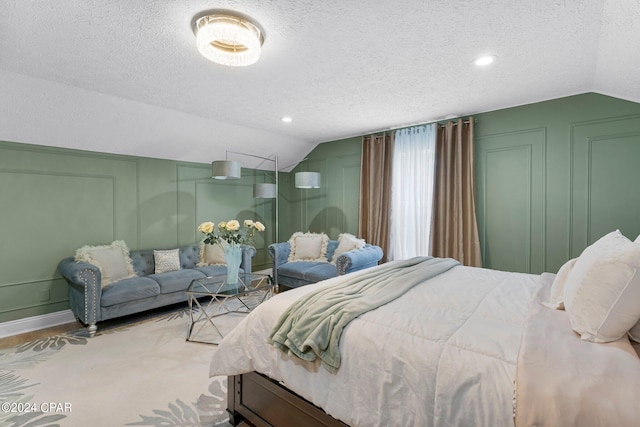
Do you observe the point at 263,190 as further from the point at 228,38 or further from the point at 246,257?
the point at 228,38

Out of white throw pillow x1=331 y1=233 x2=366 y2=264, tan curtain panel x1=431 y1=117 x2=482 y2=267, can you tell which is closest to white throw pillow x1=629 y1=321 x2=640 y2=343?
tan curtain panel x1=431 y1=117 x2=482 y2=267

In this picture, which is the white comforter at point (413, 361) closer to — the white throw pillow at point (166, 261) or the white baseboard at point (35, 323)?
the white throw pillow at point (166, 261)

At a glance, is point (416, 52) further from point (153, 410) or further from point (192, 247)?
point (192, 247)

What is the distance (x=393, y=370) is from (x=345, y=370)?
252mm

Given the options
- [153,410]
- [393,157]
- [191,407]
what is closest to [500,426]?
[191,407]

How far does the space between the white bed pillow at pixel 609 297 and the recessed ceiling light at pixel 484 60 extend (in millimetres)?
1866

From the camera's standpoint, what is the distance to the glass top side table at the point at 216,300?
3230 mm

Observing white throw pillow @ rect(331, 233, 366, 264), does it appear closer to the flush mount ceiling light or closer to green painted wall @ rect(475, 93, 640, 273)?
green painted wall @ rect(475, 93, 640, 273)

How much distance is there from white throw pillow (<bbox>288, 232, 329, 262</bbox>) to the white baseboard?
3.00 meters

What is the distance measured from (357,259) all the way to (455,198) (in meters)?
1.62

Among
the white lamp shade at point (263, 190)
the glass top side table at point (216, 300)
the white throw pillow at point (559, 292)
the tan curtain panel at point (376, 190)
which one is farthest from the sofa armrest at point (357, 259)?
the white throw pillow at point (559, 292)

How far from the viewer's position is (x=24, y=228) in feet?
11.8

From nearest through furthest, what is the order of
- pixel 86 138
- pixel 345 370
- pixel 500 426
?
pixel 500 426 < pixel 345 370 < pixel 86 138

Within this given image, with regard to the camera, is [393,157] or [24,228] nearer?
[24,228]
